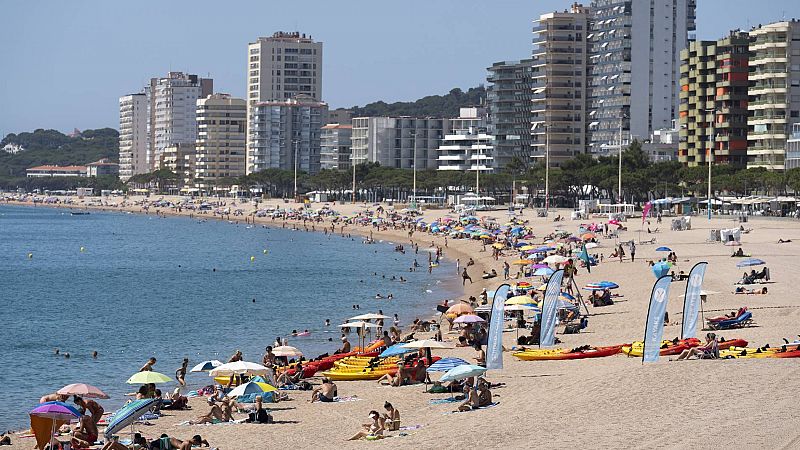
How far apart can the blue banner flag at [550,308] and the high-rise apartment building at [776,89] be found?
87.1 m

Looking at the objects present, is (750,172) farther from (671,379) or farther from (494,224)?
(671,379)

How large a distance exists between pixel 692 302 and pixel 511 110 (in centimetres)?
13880

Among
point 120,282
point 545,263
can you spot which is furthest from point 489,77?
point 545,263

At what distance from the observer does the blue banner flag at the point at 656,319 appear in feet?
83.3

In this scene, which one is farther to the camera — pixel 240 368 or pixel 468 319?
pixel 468 319

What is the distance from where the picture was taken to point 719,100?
123125 millimetres

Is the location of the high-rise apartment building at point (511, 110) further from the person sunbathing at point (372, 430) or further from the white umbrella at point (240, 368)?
the person sunbathing at point (372, 430)

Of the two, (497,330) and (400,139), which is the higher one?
(400,139)

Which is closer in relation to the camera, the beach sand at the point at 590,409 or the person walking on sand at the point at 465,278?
the beach sand at the point at 590,409

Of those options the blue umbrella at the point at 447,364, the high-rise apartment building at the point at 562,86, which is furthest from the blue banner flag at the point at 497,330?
the high-rise apartment building at the point at 562,86

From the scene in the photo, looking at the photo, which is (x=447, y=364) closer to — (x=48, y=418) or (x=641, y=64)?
(x=48, y=418)

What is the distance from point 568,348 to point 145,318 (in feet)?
77.2

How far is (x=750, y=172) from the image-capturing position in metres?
104

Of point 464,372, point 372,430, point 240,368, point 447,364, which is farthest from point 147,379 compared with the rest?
point 464,372
